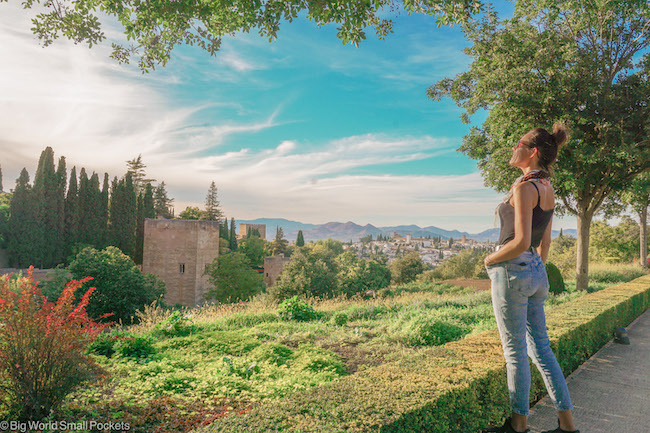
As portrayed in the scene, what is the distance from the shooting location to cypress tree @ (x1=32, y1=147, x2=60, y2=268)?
2912cm

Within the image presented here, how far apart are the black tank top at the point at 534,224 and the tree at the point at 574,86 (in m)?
8.34

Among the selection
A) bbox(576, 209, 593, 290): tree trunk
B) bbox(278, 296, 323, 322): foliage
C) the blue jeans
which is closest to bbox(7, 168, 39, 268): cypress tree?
bbox(278, 296, 323, 322): foliage

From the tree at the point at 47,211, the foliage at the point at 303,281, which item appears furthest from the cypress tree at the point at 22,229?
the foliage at the point at 303,281

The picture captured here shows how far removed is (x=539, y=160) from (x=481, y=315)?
5.70 meters

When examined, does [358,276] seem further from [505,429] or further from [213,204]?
[213,204]

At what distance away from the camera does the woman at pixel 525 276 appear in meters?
2.33

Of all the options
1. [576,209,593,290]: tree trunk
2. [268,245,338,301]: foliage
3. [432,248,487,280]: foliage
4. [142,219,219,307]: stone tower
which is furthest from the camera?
[432,248,487,280]: foliage

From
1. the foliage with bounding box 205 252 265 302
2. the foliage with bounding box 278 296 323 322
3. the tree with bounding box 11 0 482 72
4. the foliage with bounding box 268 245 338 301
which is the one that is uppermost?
the tree with bounding box 11 0 482 72

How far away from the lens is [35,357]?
9.86ft

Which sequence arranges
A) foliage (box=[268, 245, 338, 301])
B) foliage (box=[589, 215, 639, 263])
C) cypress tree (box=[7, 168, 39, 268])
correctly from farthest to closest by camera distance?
cypress tree (box=[7, 168, 39, 268]) → foliage (box=[589, 215, 639, 263]) → foliage (box=[268, 245, 338, 301])

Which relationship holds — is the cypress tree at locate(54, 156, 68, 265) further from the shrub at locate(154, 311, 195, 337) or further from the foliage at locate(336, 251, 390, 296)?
the shrub at locate(154, 311, 195, 337)

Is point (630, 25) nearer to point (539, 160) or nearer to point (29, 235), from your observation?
point (539, 160)

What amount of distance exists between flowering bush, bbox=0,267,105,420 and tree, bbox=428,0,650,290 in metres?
10.1

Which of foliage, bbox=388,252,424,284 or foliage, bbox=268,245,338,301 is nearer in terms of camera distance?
foliage, bbox=268,245,338,301
